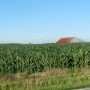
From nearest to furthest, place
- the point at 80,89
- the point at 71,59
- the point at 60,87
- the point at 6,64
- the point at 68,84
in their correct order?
the point at 80,89
the point at 60,87
the point at 68,84
the point at 6,64
the point at 71,59

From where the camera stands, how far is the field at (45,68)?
18.0m

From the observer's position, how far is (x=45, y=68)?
84.6 feet

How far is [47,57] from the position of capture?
87.2 ft

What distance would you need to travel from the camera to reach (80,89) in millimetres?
14281

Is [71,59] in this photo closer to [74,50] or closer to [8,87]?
[74,50]

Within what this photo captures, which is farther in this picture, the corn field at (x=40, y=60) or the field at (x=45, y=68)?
the corn field at (x=40, y=60)

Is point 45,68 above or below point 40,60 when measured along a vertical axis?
below

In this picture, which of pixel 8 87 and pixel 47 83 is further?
pixel 47 83

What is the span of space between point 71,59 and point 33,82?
438 inches

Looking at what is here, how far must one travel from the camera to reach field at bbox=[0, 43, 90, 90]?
18.0 meters

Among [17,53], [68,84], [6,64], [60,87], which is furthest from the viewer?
[17,53]

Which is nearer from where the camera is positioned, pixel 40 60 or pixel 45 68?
pixel 45 68

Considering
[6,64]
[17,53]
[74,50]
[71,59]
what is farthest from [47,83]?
[74,50]

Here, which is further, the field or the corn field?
the corn field
